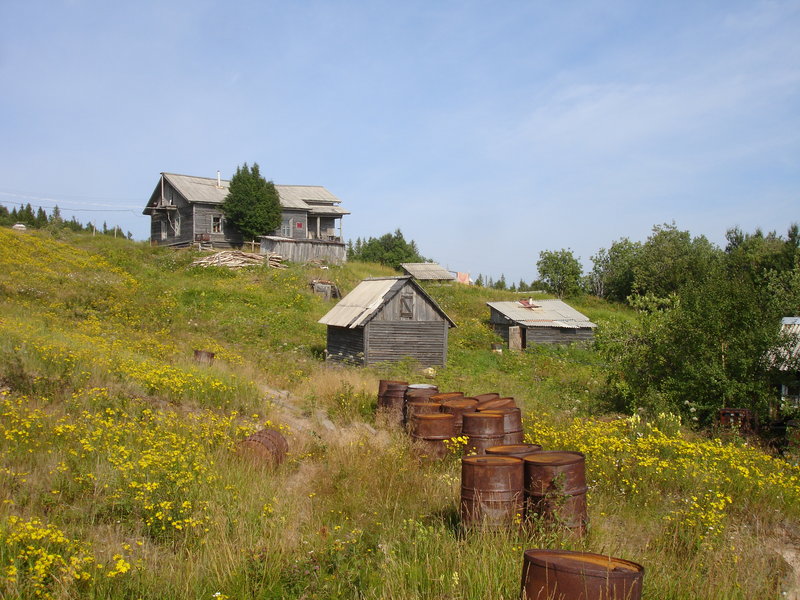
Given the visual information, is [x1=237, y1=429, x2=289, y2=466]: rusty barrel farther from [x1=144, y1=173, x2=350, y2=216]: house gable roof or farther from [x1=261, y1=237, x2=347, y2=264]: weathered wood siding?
[x1=144, y1=173, x2=350, y2=216]: house gable roof

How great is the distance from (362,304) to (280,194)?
24.8 metres

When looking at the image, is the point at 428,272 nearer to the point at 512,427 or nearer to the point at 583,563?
the point at 512,427

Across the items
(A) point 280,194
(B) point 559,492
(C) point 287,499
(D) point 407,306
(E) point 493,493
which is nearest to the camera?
(B) point 559,492

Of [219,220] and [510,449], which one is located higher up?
[219,220]

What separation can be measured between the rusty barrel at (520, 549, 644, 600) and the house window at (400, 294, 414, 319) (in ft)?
66.1

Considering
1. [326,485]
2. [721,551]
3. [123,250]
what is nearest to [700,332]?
A: [721,551]

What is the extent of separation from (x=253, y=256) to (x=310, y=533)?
3401cm

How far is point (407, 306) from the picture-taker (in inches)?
951

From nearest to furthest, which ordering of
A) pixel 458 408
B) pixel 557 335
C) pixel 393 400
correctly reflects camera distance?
pixel 458 408 < pixel 393 400 < pixel 557 335

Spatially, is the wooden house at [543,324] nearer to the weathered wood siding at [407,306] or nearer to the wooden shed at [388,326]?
the wooden shed at [388,326]

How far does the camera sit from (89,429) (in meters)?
7.27

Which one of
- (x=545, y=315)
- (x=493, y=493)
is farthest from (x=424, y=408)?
(x=545, y=315)

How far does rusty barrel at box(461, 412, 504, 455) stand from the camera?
7.82m

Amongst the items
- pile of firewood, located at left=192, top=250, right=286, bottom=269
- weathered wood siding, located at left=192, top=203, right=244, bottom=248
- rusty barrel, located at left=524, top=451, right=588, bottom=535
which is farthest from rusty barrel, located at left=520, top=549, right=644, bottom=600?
weathered wood siding, located at left=192, top=203, right=244, bottom=248
